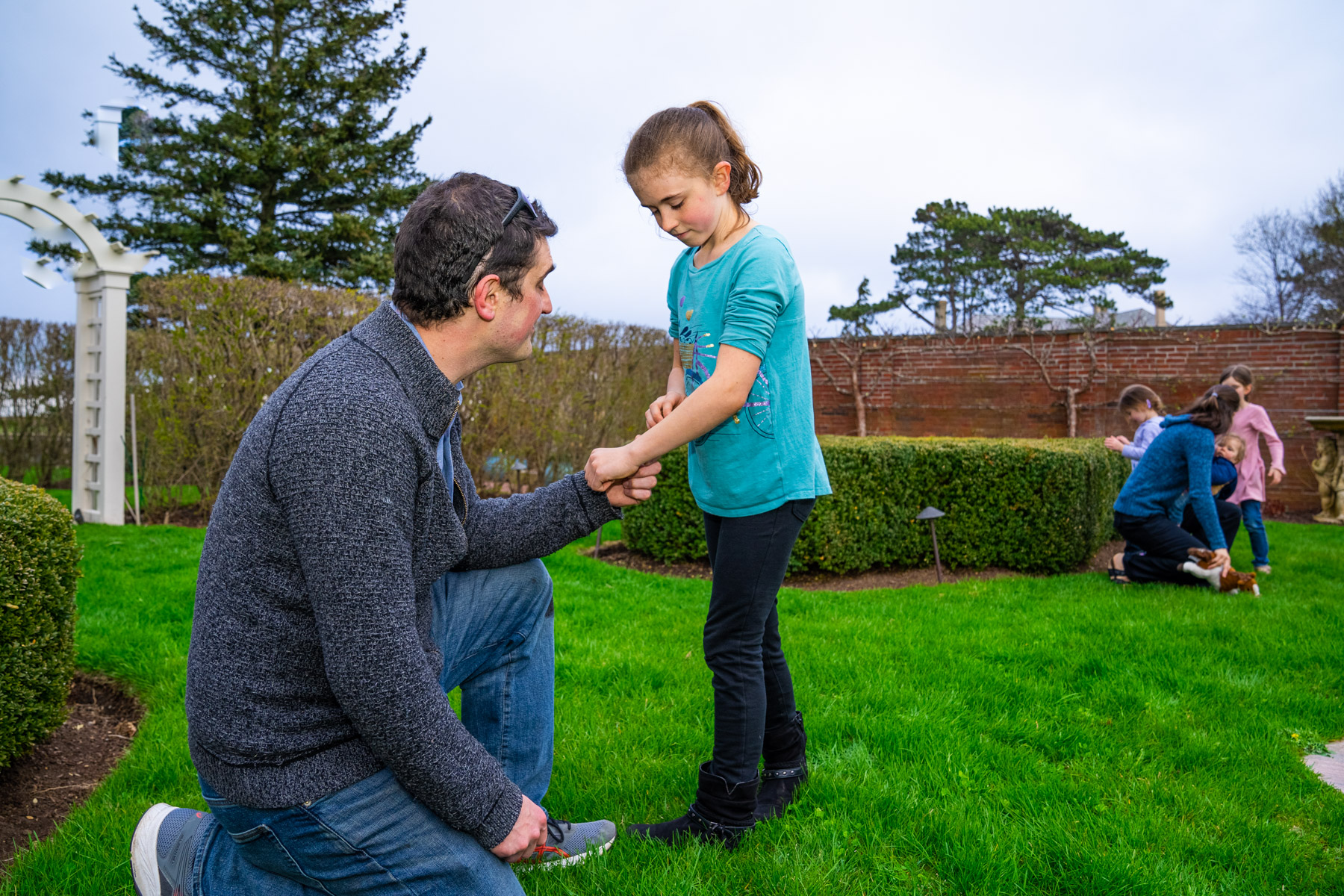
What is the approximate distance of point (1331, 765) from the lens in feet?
9.25

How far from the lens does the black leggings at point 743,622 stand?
7.08 ft

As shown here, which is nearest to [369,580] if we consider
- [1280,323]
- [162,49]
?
[1280,323]

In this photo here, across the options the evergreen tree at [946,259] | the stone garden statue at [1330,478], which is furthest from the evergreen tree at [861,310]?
the stone garden statue at [1330,478]

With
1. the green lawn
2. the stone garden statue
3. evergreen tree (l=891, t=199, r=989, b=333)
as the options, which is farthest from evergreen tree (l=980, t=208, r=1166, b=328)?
the green lawn

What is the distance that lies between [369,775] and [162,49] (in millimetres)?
20024

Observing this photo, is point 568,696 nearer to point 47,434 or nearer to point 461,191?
point 461,191

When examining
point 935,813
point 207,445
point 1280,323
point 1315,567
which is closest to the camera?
point 935,813

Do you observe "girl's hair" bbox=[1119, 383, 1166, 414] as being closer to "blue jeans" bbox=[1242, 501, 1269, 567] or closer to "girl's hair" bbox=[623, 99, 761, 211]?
"blue jeans" bbox=[1242, 501, 1269, 567]

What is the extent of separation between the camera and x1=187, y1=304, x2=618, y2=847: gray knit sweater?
137 cm

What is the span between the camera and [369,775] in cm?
151

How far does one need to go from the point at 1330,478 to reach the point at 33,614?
12622mm

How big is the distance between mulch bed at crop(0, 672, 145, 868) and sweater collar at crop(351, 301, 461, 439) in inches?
69.9

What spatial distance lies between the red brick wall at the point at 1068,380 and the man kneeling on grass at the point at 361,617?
36.7 ft

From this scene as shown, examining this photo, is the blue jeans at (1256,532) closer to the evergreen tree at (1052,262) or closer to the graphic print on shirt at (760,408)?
the graphic print on shirt at (760,408)
